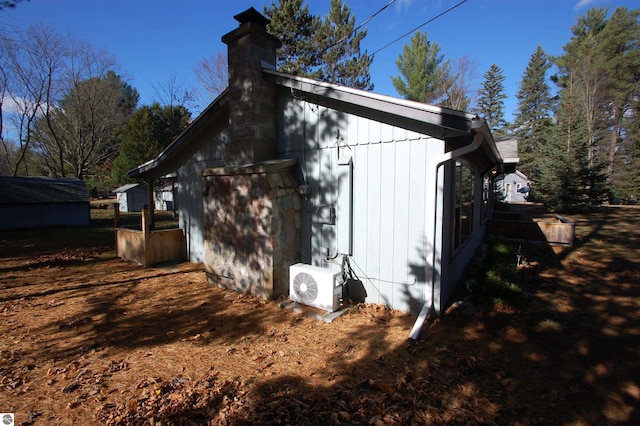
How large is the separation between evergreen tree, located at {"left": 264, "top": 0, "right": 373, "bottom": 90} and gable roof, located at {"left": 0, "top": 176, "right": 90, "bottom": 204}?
13632 mm

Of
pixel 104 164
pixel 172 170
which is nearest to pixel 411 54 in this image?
pixel 172 170

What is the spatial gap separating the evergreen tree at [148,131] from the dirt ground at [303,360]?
23150 mm

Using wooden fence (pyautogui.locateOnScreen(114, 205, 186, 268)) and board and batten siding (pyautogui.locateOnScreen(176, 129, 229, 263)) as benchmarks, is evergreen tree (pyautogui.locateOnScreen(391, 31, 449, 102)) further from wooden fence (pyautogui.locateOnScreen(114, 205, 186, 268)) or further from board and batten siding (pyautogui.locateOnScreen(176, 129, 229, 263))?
wooden fence (pyautogui.locateOnScreen(114, 205, 186, 268))

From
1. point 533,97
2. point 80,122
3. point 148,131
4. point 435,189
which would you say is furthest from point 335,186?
point 533,97

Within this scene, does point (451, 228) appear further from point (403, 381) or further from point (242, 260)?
point (242, 260)

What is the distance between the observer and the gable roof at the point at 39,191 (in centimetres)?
1453

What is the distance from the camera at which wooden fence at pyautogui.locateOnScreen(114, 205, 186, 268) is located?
7.62 meters

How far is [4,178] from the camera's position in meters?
15.3

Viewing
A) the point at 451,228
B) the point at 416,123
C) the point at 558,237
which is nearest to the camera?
the point at 416,123

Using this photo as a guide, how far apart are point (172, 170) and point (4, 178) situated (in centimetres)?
1342

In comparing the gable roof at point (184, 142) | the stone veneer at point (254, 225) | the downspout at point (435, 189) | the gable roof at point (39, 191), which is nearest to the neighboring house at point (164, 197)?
the gable roof at point (39, 191)

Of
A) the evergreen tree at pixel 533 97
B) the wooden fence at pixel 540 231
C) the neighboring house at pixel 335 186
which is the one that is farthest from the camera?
the evergreen tree at pixel 533 97

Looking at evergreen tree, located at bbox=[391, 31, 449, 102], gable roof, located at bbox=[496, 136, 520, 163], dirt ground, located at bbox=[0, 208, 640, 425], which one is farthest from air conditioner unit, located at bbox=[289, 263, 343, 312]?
evergreen tree, located at bbox=[391, 31, 449, 102]

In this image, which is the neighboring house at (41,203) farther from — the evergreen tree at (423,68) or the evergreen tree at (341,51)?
the evergreen tree at (423,68)
